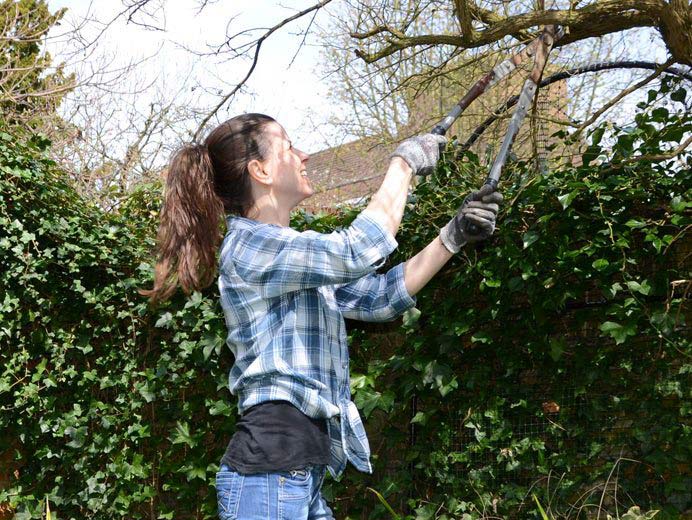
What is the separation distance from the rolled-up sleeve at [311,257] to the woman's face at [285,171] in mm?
279

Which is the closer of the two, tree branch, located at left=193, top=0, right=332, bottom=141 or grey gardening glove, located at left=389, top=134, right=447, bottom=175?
grey gardening glove, located at left=389, top=134, right=447, bottom=175

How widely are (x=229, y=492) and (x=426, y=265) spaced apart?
877 millimetres

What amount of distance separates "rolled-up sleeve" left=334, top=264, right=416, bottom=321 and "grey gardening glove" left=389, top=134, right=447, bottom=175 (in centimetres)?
34

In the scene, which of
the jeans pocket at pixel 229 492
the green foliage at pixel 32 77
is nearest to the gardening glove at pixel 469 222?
the jeans pocket at pixel 229 492

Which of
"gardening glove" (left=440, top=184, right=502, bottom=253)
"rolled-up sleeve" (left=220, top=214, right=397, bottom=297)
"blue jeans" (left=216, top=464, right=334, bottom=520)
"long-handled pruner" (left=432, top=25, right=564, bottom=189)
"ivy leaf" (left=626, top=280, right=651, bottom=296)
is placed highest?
"long-handled pruner" (left=432, top=25, right=564, bottom=189)

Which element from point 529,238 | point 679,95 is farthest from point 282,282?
point 679,95

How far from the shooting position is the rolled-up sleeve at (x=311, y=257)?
80.1 inches

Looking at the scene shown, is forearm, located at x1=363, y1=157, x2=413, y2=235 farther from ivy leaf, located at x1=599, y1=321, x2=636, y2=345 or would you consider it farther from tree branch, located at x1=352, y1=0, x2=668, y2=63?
tree branch, located at x1=352, y1=0, x2=668, y2=63

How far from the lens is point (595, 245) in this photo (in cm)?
271

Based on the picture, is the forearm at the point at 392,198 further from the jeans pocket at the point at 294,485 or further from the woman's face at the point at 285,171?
the jeans pocket at the point at 294,485

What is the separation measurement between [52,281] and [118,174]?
4.16 m

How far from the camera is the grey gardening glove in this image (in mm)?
2244

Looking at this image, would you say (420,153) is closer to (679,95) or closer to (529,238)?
(529,238)

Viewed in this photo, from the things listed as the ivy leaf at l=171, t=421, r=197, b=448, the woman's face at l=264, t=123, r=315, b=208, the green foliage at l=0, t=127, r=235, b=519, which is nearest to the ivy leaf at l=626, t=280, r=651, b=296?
the woman's face at l=264, t=123, r=315, b=208
